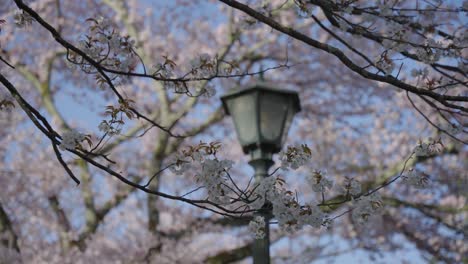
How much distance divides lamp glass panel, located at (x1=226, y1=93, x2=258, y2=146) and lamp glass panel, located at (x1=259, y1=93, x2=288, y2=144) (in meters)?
0.07

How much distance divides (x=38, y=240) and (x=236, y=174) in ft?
16.5

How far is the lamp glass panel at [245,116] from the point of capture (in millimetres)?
4867

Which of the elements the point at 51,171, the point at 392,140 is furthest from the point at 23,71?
the point at 392,140

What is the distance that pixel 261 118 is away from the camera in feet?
16.0

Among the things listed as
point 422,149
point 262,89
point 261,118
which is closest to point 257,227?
point 422,149

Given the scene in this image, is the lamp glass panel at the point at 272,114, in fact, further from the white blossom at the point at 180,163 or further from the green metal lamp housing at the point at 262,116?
the white blossom at the point at 180,163

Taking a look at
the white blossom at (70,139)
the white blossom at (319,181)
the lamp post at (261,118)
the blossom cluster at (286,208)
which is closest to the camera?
the white blossom at (70,139)

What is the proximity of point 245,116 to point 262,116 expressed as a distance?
0.50 ft

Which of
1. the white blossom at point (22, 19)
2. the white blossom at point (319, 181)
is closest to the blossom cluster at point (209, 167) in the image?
the white blossom at point (319, 181)

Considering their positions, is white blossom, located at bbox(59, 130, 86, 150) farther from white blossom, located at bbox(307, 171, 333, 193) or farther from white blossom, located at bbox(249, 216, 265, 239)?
white blossom, located at bbox(307, 171, 333, 193)

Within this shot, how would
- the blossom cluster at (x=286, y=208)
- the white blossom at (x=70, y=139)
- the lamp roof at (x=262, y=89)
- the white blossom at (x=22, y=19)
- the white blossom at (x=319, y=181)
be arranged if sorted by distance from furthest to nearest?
the lamp roof at (x=262, y=89) < the white blossom at (x=22, y=19) < the white blossom at (x=319, y=181) < the blossom cluster at (x=286, y=208) < the white blossom at (x=70, y=139)

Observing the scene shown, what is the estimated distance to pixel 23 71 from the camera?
1137 centimetres

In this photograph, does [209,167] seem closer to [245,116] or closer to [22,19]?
[22,19]

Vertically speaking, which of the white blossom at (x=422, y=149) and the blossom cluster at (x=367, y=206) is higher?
the white blossom at (x=422, y=149)
